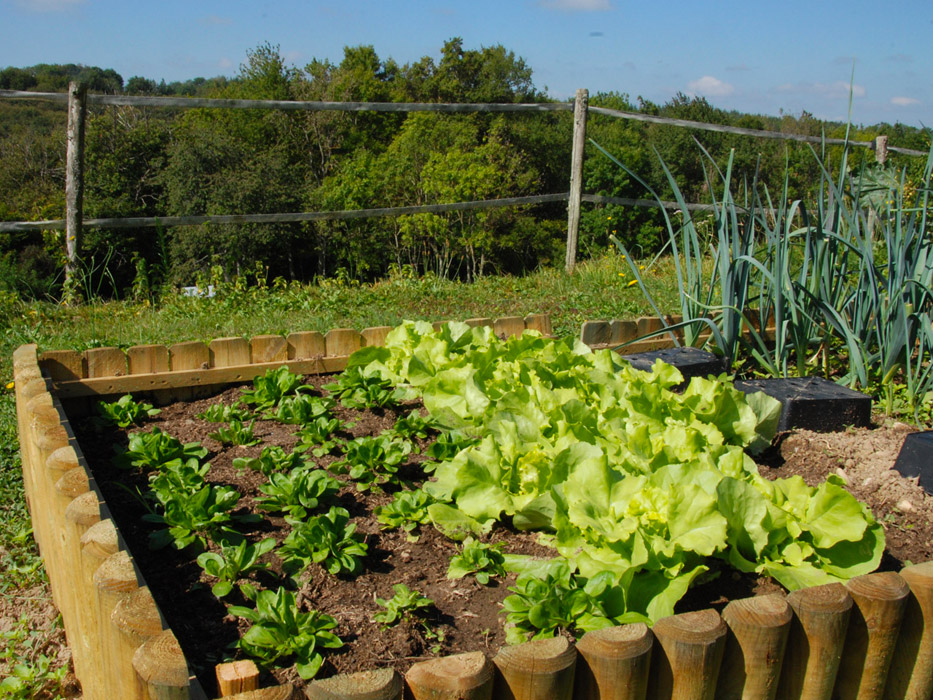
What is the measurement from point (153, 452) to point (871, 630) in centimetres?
189

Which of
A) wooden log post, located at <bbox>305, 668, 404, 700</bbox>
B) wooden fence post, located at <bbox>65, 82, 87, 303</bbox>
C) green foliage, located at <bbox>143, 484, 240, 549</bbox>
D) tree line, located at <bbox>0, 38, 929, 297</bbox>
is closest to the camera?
wooden log post, located at <bbox>305, 668, 404, 700</bbox>

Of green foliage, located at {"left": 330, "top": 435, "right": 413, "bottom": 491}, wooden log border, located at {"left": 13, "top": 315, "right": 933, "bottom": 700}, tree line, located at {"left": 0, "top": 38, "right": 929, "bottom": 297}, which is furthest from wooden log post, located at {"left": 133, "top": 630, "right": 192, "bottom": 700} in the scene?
tree line, located at {"left": 0, "top": 38, "right": 929, "bottom": 297}

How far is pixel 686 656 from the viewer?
Result: 126 cm

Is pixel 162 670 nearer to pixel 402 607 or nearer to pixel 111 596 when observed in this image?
pixel 111 596

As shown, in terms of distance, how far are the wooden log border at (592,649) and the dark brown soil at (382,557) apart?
0.19 m

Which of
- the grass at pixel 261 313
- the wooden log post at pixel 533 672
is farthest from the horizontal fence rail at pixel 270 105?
the wooden log post at pixel 533 672

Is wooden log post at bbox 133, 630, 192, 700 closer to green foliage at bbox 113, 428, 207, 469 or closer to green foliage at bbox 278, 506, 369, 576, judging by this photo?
green foliage at bbox 278, 506, 369, 576

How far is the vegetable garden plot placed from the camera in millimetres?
1519

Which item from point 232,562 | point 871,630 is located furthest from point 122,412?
point 871,630

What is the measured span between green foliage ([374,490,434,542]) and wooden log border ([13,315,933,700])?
0.66m

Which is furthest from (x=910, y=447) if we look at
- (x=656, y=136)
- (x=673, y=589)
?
(x=656, y=136)

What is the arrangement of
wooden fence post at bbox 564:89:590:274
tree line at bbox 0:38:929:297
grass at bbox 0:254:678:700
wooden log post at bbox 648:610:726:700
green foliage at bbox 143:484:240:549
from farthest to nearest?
tree line at bbox 0:38:929:297
wooden fence post at bbox 564:89:590:274
grass at bbox 0:254:678:700
green foliage at bbox 143:484:240:549
wooden log post at bbox 648:610:726:700

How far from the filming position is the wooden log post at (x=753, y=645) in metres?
1.32

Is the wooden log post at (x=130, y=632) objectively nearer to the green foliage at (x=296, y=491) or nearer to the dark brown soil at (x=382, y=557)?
the dark brown soil at (x=382, y=557)
